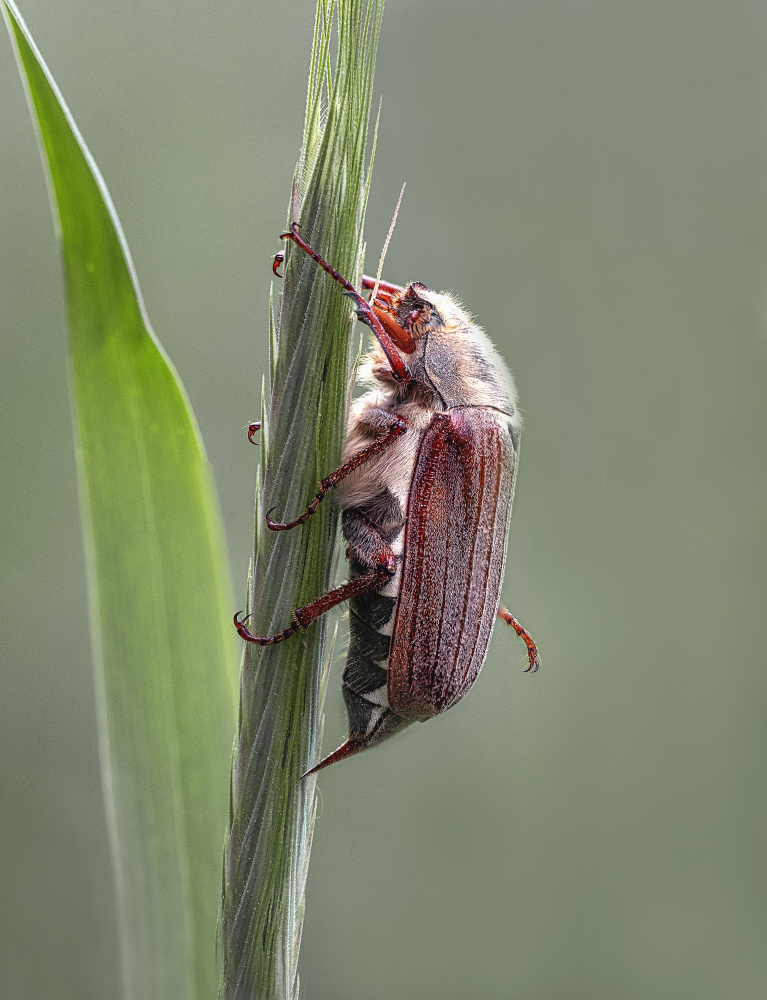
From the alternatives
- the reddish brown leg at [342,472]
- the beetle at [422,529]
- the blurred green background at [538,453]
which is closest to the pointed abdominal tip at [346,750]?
the beetle at [422,529]

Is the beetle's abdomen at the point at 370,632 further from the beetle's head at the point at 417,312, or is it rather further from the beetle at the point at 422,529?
the beetle's head at the point at 417,312

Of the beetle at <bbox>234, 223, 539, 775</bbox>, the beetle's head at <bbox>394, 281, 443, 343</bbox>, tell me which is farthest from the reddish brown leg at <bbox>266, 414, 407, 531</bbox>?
the beetle's head at <bbox>394, 281, 443, 343</bbox>

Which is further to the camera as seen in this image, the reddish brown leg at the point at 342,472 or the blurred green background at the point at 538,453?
the blurred green background at the point at 538,453

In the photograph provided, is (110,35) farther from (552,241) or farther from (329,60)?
(329,60)

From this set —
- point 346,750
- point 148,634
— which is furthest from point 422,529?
point 148,634

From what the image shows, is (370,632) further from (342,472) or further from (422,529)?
(342,472)
